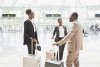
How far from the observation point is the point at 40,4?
19.6m

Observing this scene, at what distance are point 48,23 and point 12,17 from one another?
5207 mm

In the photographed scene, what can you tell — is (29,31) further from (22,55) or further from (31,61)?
(22,55)

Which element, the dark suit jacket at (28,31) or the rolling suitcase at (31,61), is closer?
the rolling suitcase at (31,61)

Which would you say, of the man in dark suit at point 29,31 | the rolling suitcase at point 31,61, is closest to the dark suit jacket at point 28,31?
the man in dark suit at point 29,31

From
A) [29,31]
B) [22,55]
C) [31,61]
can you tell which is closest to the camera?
[31,61]

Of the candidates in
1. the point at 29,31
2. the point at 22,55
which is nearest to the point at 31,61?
the point at 29,31

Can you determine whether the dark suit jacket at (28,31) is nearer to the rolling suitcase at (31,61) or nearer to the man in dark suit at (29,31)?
the man in dark suit at (29,31)

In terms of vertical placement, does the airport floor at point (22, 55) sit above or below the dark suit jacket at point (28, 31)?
below

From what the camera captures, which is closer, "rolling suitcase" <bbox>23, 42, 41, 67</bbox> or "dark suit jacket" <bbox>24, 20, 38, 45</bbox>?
"rolling suitcase" <bbox>23, 42, 41, 67</bbox>

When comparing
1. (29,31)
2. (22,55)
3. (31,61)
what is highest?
(29,31)

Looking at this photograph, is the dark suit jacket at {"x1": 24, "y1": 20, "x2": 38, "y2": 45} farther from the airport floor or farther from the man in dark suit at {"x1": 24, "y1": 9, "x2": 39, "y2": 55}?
the airport floor

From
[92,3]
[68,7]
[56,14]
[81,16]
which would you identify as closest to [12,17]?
[56,14]

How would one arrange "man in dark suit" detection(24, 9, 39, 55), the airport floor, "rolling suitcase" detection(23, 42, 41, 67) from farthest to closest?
the airport floor
"man in dark suit" detection(24, 9, 39, 55)
"rolling suitcase" detection(23, 42, 41, 67)

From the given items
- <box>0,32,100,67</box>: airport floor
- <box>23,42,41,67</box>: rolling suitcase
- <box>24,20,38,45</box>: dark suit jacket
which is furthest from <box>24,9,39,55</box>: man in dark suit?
<box>0,32,100,67</box>: airport floor
